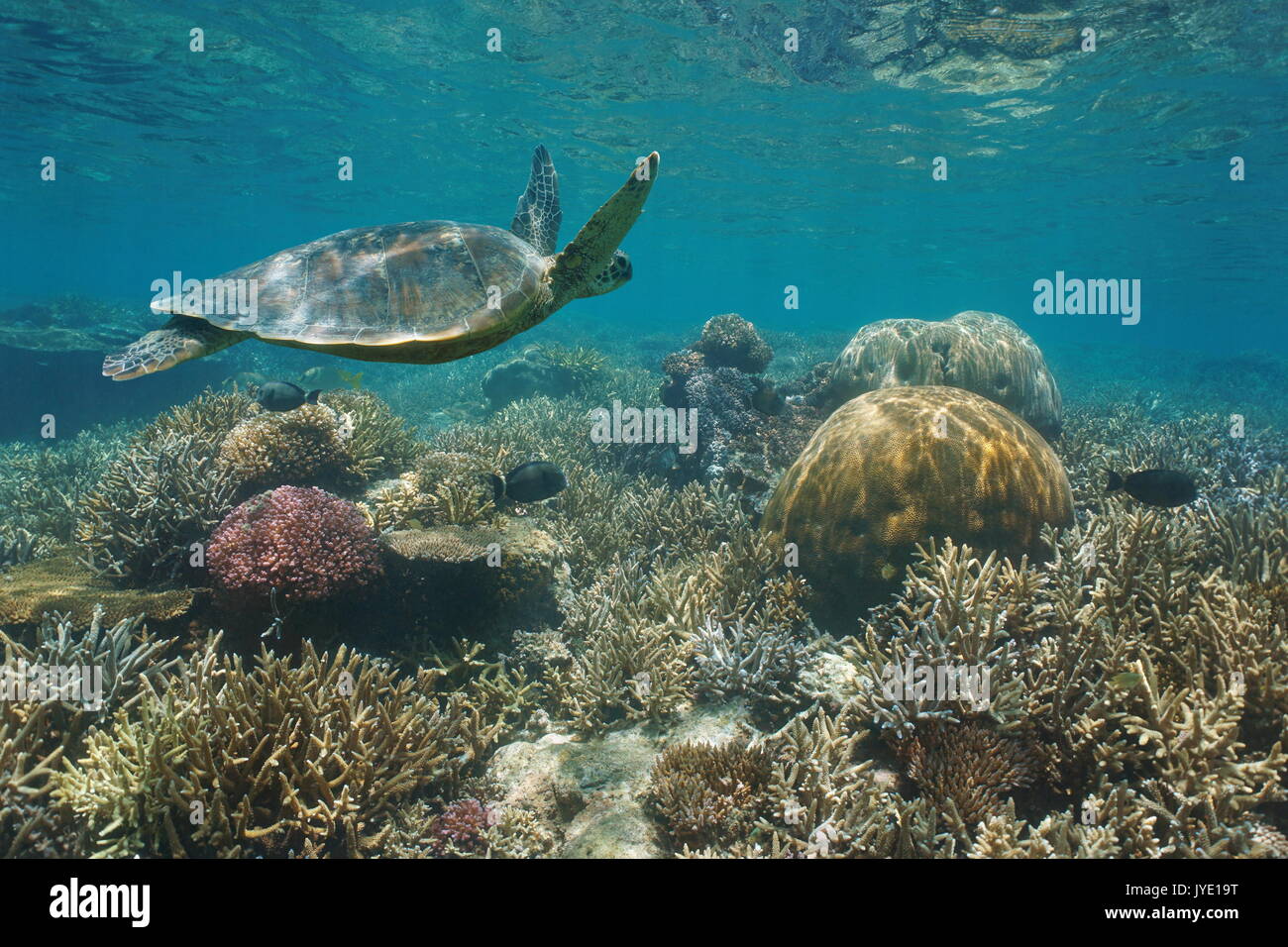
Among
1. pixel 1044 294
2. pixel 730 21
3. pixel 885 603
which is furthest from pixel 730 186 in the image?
pixel 885 603

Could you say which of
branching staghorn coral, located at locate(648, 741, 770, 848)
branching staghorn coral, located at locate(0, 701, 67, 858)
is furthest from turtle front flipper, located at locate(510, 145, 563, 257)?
branching staghorn coral, located at locate(0, 701, 67, 858)

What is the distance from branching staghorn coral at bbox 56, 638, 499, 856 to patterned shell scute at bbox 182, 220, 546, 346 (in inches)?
95.7

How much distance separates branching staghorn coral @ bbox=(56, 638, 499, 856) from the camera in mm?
3061

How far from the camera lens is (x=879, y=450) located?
5555mm

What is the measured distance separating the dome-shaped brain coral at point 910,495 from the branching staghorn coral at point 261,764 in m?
Result: 3.60

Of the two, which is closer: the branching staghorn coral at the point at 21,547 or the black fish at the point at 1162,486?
the black fish at the point at 1162,486

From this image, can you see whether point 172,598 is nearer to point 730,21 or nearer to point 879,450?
point 879,450

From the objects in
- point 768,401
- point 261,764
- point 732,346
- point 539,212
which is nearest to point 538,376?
point 732,346

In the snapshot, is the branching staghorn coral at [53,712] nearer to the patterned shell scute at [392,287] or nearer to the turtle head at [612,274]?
the patterned shell scute at [392,287]

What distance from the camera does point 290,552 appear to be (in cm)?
451

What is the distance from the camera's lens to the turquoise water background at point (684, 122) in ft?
54.6

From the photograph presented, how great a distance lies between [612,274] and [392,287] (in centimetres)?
193

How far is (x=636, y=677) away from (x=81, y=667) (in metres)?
3.84
